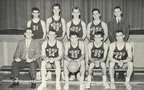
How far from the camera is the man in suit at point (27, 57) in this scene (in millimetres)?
5746

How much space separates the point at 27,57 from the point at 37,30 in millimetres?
625

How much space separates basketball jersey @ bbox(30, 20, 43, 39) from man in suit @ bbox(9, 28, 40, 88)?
12.2 inches

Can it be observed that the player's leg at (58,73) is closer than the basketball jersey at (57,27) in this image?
Yes

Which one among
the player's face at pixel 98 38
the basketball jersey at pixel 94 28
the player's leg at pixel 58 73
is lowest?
the player's leg at pixel 58 73

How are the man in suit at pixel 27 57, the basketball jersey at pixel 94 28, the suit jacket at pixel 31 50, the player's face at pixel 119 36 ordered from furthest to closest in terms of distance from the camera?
the basketball jersey at pixel 94 28 → the suit jacket at pixel 31 50 → the man in suit at pixel 27 57 → the player's face at pixel 119 36

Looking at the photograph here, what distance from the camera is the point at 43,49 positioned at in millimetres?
5797

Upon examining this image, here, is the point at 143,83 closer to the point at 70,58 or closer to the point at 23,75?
the point at 70,58

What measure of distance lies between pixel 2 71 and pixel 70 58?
1.74 meters

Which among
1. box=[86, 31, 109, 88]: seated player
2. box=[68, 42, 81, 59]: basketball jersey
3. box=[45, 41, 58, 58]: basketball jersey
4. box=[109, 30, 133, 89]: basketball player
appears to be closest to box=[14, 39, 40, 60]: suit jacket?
box=[45, 41, 58, 58]: basketball jersey

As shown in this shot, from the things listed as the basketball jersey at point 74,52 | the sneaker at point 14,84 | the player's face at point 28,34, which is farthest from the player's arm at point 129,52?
the sneaker at point 14,84

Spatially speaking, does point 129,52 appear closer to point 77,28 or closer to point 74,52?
point 74,52

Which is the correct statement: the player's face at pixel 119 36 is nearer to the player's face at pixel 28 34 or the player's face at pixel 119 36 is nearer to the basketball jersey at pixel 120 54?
the basketball jersey at pixel 120 54

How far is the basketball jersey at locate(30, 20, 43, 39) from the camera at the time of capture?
20.5ft

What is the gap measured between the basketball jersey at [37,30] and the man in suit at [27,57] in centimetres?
31
